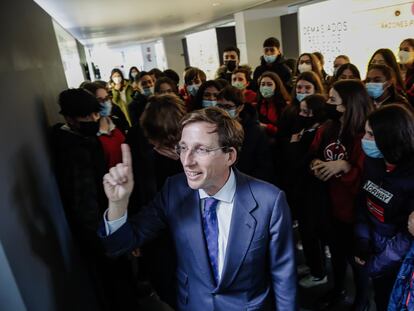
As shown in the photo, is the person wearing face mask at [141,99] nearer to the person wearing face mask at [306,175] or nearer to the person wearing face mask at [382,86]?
the person wearing face mask at [306,175]

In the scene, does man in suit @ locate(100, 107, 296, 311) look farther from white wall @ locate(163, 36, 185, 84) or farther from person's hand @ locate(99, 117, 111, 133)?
white wall @ locate(163, 36, 185, 84)

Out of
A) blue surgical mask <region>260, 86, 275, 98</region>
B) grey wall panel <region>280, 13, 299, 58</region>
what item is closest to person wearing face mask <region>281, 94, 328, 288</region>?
blue surgical mask <region>260, 86, 275, 98</region>

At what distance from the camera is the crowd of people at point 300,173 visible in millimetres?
1544

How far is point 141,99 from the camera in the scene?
13.7ft

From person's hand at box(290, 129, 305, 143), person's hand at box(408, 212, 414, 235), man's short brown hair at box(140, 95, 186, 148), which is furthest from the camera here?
person's hand at box(290, 129, 305, 143)

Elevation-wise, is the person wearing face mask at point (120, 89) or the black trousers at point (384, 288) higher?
the person wearing face mask at point (120, 89)

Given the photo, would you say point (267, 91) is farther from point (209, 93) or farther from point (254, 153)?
point (254, 153)

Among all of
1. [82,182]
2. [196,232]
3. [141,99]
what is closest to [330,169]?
[196,232]

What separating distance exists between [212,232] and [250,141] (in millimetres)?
1187

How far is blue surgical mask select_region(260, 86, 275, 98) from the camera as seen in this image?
335cm

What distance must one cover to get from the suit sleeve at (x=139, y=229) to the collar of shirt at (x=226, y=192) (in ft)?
0.63

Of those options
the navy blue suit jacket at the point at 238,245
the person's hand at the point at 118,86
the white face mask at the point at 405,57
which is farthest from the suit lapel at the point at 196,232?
the person's hand at the point at 118,86

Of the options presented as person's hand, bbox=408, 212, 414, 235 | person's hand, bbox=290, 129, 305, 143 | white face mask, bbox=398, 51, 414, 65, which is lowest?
person's hand, bbox=408, 212, 414, 235

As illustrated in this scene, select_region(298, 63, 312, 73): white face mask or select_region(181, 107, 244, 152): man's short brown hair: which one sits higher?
select_region(298, 63, 312, 73): white face mask
